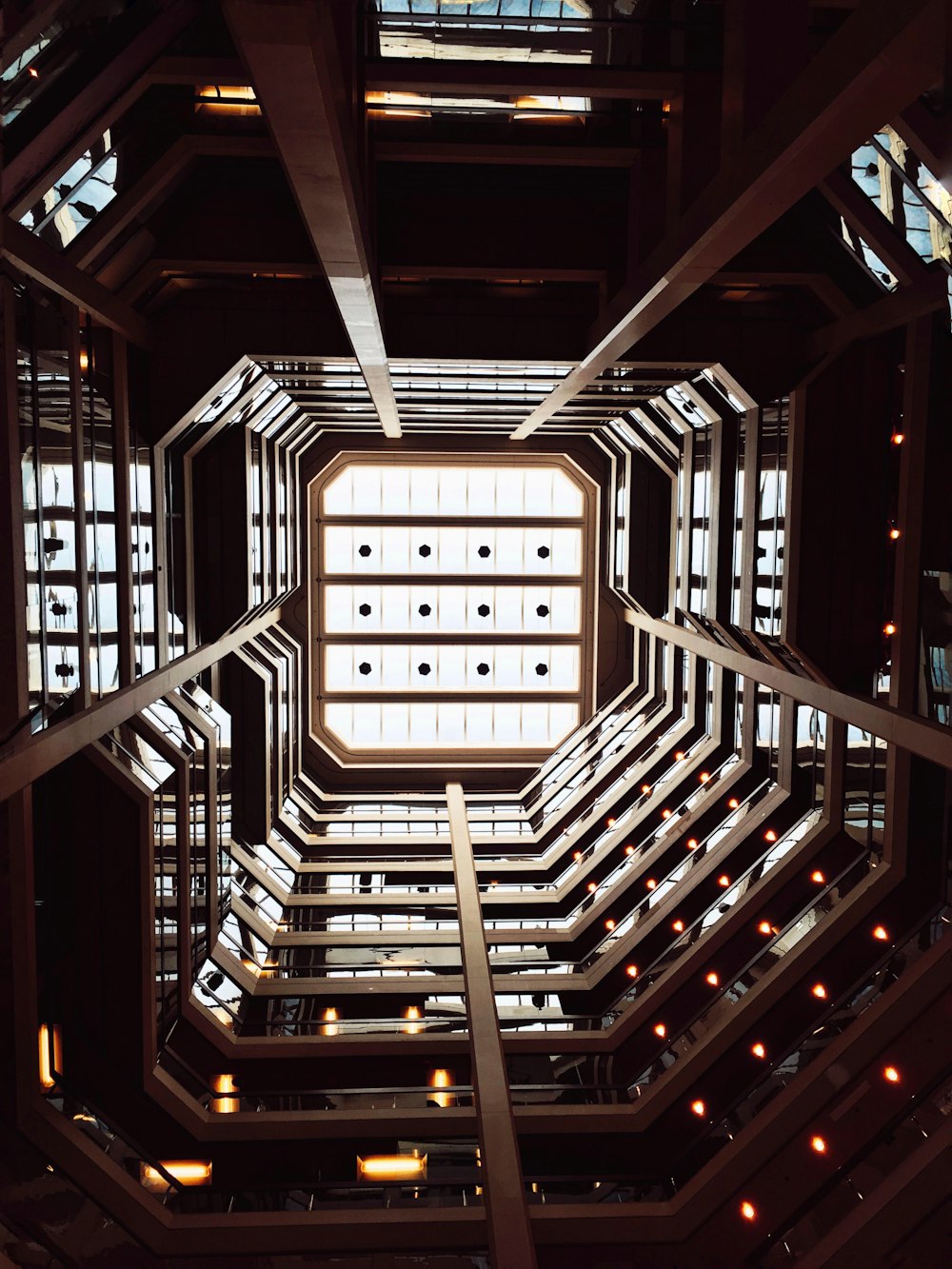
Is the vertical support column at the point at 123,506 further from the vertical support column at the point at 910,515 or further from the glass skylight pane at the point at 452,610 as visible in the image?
the glass skylight pane at the point at 452,610

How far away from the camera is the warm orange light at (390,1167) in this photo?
1195 cm

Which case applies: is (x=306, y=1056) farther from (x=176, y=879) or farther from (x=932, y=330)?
(x=932, y=330)

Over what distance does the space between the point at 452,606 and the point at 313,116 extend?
951 inches

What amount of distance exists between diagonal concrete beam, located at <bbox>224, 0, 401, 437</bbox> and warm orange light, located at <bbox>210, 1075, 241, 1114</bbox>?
447 inches

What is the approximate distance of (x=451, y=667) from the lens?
98.0ft

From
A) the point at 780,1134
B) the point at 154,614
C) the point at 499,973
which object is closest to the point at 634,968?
the point at 499,973

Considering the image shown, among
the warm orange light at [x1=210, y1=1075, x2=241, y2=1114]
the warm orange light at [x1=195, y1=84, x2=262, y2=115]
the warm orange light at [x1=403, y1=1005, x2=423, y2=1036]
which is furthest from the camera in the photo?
the warm orange light at [x1=403, y1=1005, x2=423, y2=1036]

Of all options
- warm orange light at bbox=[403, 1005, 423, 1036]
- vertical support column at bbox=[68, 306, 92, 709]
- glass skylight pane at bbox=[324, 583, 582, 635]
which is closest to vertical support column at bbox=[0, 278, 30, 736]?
vertical support column at bbox=[68, 306, 92, 709]

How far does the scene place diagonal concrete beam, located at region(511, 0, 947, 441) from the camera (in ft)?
14.9

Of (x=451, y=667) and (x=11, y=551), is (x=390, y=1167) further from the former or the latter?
(x=451, y=667)

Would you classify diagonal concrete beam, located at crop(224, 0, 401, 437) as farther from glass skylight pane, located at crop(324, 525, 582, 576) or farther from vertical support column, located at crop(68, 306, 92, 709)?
glass skylight pane, located at crop(324, 525, 582, 576)

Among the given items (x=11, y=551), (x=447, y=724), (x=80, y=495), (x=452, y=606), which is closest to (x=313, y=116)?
(x=11, y=551)

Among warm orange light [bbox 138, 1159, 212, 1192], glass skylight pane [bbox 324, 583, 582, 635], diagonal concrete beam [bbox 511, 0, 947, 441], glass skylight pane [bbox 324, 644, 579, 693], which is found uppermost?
diagonal concrete beam [bbox 511, 0, 947, 441]

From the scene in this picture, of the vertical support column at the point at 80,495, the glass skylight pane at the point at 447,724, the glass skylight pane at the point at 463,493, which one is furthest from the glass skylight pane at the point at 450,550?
the vertical support column at the point at 80,495
